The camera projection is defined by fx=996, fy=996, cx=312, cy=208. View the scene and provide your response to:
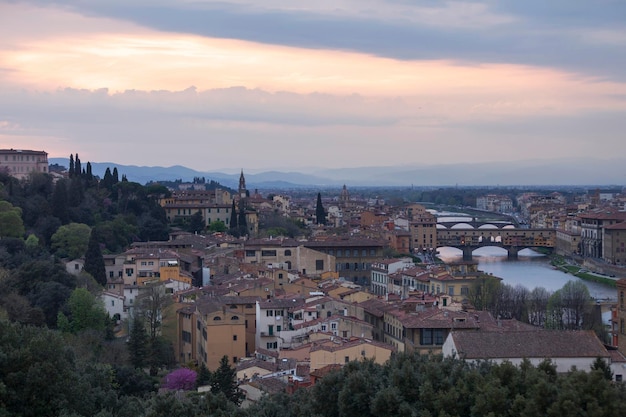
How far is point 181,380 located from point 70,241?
39.8 ft

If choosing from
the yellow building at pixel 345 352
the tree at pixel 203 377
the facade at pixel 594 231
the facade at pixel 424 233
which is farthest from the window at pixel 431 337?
the facade at pixel 424 233

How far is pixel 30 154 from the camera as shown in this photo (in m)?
37.5

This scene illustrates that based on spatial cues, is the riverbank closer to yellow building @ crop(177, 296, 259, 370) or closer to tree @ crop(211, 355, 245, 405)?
yellow building @ crop(177, 296, 259, 370)

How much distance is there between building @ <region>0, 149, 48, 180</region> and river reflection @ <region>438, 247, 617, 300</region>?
55.3ft

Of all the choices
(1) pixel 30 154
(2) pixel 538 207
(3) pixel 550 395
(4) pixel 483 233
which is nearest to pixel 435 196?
(2) pixel 538 207

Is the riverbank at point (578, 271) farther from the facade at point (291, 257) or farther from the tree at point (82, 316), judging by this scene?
the tree at point (82, 316)

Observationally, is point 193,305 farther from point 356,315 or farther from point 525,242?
point 525,242

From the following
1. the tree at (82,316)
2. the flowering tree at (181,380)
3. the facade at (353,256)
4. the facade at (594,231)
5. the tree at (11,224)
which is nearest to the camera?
the flowering tree at (181,380)

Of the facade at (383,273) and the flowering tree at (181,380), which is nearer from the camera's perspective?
the flowering tree at (181,380)

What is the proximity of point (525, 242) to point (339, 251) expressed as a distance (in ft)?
88.4

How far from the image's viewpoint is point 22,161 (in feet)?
122

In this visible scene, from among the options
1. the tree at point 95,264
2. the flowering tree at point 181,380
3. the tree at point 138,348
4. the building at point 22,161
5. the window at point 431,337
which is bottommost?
the flowering tree at point 181,380

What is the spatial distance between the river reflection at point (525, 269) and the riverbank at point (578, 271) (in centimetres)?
36

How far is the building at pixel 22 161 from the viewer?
3662cm
